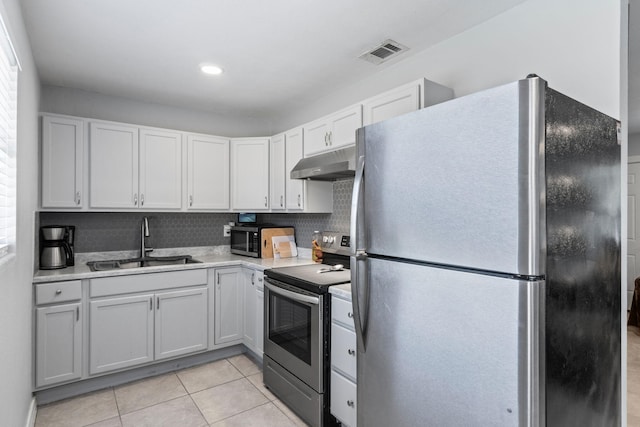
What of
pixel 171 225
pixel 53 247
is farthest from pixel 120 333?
pixel 171 225

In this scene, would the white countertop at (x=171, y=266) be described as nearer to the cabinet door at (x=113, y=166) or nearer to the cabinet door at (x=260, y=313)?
the cabinet door at (x=260, y=313)

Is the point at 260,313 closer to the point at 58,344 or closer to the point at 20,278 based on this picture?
the point at 58,344

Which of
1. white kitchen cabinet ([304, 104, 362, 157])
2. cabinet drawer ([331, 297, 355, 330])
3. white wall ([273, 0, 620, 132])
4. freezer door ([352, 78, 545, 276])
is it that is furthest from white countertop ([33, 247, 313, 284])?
white wall ([273, 0, 620, 132])

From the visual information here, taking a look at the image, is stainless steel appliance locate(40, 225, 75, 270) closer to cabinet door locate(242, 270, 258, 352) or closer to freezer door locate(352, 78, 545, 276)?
cabinet door locate(242, 270, 258, 352)

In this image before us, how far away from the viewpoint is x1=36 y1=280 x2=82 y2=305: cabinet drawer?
249 cm

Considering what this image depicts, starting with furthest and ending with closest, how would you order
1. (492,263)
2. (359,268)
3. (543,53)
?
(543,53), (359,268), (492,263)

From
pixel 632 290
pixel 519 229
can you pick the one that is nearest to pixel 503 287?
pixel 519 229

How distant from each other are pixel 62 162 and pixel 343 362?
2.66 metres

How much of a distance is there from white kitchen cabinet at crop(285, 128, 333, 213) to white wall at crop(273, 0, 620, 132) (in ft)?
3.97

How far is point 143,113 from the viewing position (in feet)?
11.6

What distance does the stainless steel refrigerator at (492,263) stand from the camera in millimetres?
1035

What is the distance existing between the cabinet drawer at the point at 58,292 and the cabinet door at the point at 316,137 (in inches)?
81.2

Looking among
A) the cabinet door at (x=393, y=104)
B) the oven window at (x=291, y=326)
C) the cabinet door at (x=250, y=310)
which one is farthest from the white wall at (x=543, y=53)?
the cabinet door at (x=250, y=310)

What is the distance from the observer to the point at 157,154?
131 inches
